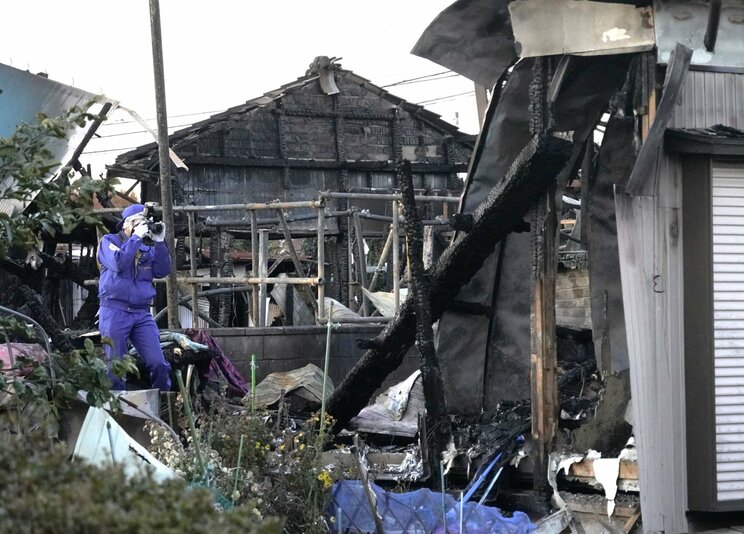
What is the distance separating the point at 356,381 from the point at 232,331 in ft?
9.50

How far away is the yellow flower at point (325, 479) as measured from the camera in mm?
6746

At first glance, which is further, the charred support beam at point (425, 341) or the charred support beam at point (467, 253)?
the charred support beam at point (425, 341)

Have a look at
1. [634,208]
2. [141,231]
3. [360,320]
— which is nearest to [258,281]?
[360,320]

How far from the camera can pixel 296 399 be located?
33.8 ft

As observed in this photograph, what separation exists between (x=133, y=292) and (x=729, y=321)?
4954mm

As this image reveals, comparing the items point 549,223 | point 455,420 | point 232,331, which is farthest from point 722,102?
point 232,331

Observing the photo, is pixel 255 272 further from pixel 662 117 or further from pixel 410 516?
pixel 662 117

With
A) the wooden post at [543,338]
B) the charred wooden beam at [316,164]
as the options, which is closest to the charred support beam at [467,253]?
the wooden post at [543,338]

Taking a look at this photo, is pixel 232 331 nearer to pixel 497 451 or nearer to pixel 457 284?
pixel 457 284

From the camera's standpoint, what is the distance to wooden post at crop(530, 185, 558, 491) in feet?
25.0

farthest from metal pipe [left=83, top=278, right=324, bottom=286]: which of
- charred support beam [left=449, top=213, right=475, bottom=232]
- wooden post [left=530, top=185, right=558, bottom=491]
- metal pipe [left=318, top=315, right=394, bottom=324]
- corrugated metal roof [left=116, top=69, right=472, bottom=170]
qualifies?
corrugated metal roof [left=116, top=69, right=472, bottom=170]

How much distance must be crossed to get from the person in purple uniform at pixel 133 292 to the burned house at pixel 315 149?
43.6ft

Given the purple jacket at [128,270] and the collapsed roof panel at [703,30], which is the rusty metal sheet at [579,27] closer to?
the collapsed roof panel at [703,30]

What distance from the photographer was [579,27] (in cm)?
728
